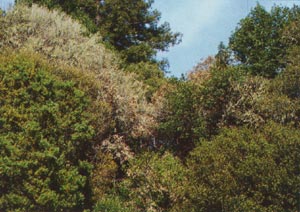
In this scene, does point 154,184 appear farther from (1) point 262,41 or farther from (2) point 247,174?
(1) point 262,41

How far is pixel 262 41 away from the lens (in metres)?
32.2

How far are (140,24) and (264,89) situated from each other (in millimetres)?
17554

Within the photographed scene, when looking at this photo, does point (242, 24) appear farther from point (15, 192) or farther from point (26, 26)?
point (15, 192)

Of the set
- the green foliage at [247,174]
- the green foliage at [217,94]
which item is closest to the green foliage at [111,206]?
the green foliage at [247,174]

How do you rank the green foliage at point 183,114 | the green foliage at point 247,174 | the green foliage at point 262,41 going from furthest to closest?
the green foliage at point 262,41
the green foliage at point 183,114
the green foliage at point 247,174

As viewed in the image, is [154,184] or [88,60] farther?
[88,60]

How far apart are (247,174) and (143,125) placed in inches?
331

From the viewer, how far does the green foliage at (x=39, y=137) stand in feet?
65.6

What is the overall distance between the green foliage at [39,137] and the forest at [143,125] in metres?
0.04

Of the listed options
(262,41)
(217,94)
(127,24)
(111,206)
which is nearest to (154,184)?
(111,206)

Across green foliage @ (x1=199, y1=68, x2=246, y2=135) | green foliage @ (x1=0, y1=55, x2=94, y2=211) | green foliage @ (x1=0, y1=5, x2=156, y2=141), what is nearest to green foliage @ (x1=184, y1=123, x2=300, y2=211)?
green foliage @ (x1=0, y1=55, x2=94, y2=211)

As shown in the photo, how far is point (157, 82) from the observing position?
1252 inches

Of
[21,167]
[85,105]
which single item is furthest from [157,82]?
[21,167]

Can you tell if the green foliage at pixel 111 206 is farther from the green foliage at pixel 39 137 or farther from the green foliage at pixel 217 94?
the green foliage at pixel 217 94
